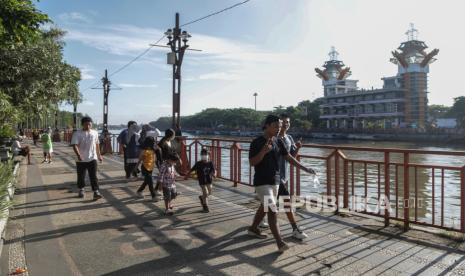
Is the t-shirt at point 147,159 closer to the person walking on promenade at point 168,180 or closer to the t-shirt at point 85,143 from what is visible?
the t-shirt at point 85,143

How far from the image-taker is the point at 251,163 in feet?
15.6

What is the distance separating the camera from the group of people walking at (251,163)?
188 inches

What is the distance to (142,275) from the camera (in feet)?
13.7

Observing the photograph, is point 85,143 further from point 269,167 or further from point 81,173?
point 269,167

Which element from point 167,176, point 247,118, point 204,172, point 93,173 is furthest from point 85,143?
point 247,118

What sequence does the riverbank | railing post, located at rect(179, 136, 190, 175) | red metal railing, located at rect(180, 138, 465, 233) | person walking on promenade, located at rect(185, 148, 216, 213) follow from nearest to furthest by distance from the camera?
red metal railing, located at rect(180, 138, 465, 233) < person walking on promenade, located at rect(185, 148, 216, 213) < railing post, located at rect(179, 136, 190, 175) < the riverbank

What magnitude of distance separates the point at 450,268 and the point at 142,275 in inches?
127

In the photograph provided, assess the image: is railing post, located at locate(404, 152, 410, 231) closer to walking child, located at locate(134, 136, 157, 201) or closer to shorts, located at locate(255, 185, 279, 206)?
shorts, located at locate(255, 185, 279, 206)

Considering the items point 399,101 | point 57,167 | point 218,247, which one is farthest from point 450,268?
point 399,101

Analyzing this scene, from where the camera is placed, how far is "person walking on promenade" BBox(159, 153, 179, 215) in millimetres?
6887

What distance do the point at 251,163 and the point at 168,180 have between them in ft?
8.55

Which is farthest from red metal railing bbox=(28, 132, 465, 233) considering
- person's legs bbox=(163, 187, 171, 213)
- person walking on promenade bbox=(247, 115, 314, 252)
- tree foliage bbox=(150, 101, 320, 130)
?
tree foliage bbox=(150, 101, 320, 130)

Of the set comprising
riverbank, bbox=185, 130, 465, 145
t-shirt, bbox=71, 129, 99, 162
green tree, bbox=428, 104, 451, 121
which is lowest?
riverbank, bbox=185, 130, 465, 145

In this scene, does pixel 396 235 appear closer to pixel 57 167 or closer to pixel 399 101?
pixel 57 167
